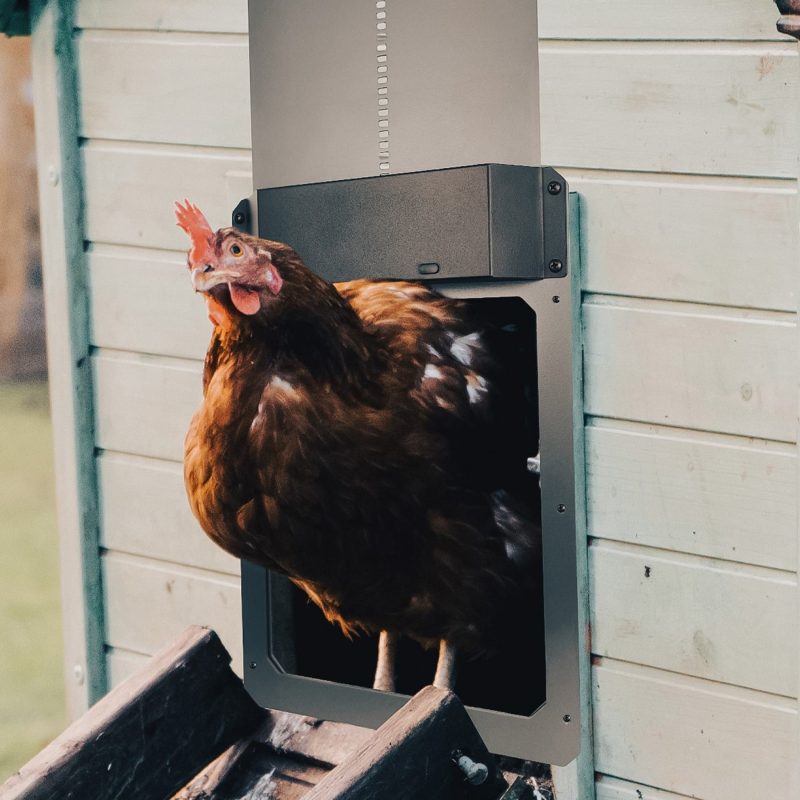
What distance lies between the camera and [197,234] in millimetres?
1163

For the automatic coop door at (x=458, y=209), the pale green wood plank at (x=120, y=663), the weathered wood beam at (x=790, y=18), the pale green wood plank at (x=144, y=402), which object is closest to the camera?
the weathered wood beam at (x=790, y=18)

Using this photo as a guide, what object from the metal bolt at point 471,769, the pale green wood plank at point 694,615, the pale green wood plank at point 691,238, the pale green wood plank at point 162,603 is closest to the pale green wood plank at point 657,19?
the pale green wood plank at point 691,238

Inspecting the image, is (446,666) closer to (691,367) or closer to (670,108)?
(691,367)

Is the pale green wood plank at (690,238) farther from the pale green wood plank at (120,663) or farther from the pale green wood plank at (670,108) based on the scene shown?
the pale green wood plank at (120,663)

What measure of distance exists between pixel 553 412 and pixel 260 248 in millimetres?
385

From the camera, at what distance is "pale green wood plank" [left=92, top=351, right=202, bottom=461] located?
1722 millimetres

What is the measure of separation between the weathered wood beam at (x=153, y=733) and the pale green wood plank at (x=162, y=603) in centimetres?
28

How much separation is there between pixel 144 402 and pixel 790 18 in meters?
1.11

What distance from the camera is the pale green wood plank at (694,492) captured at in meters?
1.23

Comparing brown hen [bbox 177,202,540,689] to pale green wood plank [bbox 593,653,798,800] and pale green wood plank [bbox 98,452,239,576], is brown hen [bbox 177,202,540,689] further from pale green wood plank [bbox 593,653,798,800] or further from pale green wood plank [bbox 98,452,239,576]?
pale green wood plank [bbox 98,452,239,576]

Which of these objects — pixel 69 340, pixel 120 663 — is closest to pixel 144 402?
pixel 69 340

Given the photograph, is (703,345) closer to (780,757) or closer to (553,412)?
(553,412)

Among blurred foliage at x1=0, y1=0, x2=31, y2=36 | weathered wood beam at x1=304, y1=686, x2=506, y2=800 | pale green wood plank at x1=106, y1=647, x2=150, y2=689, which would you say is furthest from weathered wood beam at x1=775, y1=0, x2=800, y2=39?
pale green wood plank at x1=106, y1=647, x2=150, y2=689

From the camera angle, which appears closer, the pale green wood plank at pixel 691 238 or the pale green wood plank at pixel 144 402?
the pale green wood plank at pixel 691 238
